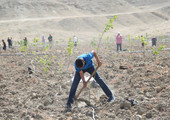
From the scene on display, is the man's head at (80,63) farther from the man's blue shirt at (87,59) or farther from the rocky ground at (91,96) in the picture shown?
the rocky ground at (91,96)

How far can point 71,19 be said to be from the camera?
138 feet

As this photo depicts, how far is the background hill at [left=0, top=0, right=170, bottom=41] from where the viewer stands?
35.2 m

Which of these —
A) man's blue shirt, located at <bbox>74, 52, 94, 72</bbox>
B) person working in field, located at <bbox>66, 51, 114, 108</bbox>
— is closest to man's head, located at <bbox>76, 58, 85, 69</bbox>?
person working in field, located at <bbox>66, 51, 114, 108</bbox>

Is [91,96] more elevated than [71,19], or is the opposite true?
[71,19]

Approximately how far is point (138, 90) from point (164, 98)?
1.06m

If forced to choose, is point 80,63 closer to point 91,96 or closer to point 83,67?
point 83,67

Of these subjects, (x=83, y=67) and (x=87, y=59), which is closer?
(x=87, y=59)

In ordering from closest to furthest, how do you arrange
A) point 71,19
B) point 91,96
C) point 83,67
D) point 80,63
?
1. point 80,63
2. point 83,67
3. point 91,96
4. point 71,19

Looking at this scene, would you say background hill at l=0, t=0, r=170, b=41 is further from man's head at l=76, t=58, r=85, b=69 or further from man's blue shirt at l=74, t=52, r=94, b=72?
man's head at l=76, t=58, r=85, b=69

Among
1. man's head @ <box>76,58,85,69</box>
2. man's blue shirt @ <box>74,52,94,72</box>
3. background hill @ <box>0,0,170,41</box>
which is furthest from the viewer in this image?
background hill @ <box>0,0,170,41</box>

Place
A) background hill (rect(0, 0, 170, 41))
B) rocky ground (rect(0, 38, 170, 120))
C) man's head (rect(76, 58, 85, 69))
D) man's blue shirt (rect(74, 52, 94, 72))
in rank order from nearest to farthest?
rocky ground (rect(0, 38, 170, 120)) → man's head (rect(76, 58, 85, 69)) → man's blue shirt (rect(74, 52, 94, 72)) → background hill (rect(0, 0, 170, 41))

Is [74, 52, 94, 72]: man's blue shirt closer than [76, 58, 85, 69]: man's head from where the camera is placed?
No

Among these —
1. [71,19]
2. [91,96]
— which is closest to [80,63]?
[91,96]

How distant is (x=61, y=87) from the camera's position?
7.33 metres
